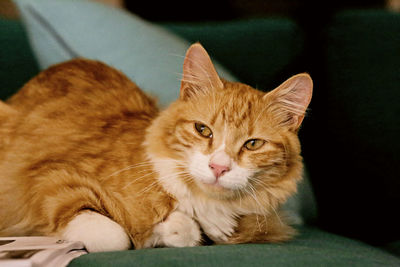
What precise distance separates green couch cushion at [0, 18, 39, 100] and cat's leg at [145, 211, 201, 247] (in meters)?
0.99

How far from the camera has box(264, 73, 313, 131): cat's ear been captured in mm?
1059

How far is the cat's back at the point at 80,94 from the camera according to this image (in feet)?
4.21

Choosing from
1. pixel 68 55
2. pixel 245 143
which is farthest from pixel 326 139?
pixel 68 55

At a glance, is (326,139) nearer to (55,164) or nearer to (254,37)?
(254,37)

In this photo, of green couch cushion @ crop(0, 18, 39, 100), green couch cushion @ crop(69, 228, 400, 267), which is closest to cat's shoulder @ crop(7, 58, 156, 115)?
green couch cushion @ crop(0, 18, 39, 100)

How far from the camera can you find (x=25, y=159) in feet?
3.83

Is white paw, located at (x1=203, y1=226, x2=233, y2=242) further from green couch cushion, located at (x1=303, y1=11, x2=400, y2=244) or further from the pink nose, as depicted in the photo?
green couch cushion, located at (x1=303, y1=11, x2=400, y2=244)

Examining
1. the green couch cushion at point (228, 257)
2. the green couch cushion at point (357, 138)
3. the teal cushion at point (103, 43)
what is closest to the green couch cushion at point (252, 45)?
the green couch cushion at point (357, 138)

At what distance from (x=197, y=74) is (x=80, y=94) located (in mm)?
452

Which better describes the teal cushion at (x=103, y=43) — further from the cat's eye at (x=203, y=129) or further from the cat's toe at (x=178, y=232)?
the cat's toe at (x=178, y=232)

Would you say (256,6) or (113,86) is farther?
(256,6)

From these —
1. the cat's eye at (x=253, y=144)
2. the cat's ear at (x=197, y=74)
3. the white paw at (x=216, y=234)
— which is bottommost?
the white paw at (x=216, y=234)

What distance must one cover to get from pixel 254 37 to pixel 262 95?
0.89 meters

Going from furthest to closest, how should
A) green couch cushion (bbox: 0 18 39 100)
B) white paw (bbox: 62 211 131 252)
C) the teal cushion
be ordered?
green couch cushion (bbox: 0 18 39 100), the teal cushion, white paw (bbox: 62 211 131 252)
